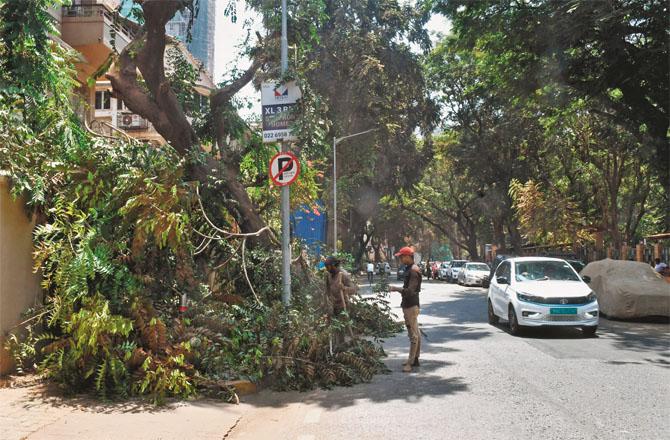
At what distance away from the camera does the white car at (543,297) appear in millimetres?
11773

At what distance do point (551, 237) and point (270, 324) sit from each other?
25.0 m

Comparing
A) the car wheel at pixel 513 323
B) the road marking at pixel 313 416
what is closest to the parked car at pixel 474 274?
the car wheel at pixel 513 323

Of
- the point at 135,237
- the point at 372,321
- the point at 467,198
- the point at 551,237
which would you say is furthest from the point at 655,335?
the point at 467,198

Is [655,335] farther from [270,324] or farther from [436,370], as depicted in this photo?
[270,324]

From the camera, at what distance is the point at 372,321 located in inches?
449

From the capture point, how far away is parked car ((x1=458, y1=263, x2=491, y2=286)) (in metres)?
33.6

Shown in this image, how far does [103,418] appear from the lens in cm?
609

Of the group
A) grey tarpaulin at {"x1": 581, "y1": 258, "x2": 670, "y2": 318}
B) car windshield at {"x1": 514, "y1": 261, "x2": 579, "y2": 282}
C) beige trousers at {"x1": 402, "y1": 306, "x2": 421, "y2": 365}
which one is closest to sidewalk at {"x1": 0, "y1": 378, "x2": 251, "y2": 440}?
beige trousers at {"x1": 402, "y1": 306, "x2": 421, "y2": 365}

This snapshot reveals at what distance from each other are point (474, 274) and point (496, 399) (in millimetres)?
27818

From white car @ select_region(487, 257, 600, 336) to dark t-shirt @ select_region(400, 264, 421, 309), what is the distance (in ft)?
13.0

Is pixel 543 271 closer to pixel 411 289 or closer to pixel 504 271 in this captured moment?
pixel 504 271

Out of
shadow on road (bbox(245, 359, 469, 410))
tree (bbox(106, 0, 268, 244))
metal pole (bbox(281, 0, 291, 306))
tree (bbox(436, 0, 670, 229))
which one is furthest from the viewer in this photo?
tree (bbox(436, 0, 670, 229))

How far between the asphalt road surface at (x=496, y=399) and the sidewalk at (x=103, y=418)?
0.32 meters

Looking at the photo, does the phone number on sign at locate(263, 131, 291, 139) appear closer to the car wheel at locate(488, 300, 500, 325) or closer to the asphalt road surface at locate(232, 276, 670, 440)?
the asphalt road surface at locate(232, 276, 670, 440)
